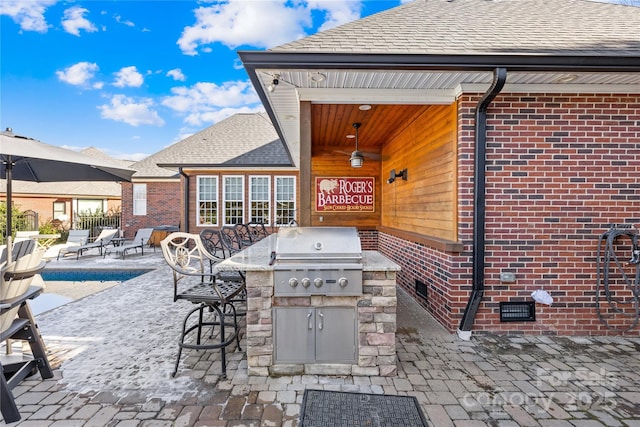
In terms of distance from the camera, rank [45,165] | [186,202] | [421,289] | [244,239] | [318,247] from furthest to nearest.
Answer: [186,202] → [244,239] → [421,289] → [45,165] → [318,247]

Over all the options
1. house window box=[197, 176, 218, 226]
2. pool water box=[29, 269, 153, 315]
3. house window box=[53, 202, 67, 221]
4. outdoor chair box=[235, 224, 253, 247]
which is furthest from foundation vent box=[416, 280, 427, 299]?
house window box=[53, 202, 67, 221]

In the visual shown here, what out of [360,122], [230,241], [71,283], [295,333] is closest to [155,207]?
[71,283]

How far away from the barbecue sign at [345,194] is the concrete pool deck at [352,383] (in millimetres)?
4121

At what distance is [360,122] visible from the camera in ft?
16.8

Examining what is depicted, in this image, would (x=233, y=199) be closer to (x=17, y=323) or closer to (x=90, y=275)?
(x=90, y=275)

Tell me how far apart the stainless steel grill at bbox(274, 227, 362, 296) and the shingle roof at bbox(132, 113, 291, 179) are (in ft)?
23.8

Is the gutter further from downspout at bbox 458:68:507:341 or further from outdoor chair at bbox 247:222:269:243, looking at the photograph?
outdoor chair at bbox 247:222:269:243

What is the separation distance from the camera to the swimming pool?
7.12m

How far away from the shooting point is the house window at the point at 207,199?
32.9 ft

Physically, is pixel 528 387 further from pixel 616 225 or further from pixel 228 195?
pixel 228 195

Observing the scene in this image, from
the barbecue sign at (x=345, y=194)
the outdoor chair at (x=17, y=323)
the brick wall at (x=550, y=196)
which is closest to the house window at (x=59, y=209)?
the barbecue sign at (x=345, y=194)

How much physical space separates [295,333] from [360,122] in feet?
12.2

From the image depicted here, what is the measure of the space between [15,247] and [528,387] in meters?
4.31

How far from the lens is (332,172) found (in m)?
7.42
